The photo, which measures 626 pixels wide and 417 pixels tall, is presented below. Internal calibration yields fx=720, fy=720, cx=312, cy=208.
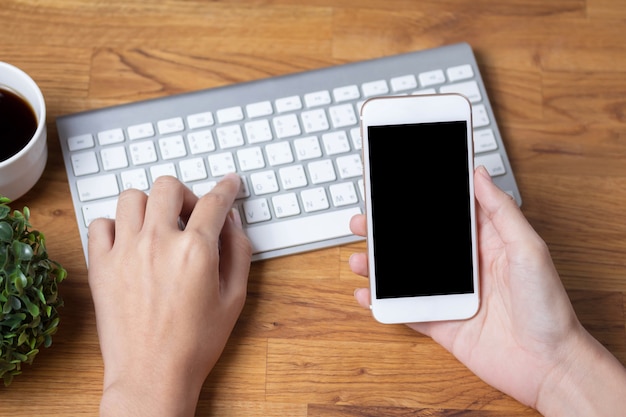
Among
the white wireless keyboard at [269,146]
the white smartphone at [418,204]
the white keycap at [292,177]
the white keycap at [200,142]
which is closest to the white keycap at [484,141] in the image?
the white wireless keyboard at [269,146]

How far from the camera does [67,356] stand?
775mm

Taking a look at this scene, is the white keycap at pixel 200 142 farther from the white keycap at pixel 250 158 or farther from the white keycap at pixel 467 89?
the white keycap at pixel 467 89

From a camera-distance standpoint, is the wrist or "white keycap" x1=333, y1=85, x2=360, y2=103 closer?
the wrist

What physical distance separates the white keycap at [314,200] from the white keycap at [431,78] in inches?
7.4

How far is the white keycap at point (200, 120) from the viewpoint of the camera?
841 millimetres

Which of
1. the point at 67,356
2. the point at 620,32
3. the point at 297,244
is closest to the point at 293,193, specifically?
the point at 297,244

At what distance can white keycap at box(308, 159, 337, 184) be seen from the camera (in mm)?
826

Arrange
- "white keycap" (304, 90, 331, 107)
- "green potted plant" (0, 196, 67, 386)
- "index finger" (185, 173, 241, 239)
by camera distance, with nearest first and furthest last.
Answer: "green potted plant" (0, 196, 67, 386) → "index finger" (185, 173, 241, 239) → "white keycap" (304, 90, 331, 107)

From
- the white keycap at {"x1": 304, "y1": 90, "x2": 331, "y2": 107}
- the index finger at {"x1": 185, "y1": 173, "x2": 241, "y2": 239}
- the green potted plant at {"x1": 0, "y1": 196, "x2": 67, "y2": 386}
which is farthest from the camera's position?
the white keycap at {"x1": 304, "y1": 90, "x2": 331, "y2": 107}

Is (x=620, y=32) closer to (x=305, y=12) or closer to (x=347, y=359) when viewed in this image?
(x=305, y=12)

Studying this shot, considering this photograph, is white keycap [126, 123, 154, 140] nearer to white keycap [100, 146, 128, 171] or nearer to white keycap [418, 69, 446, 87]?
white keycap [100, 146, 128, 171]

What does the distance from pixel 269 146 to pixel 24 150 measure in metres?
0.26

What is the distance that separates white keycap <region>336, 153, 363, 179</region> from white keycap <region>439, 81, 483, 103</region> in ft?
0.46

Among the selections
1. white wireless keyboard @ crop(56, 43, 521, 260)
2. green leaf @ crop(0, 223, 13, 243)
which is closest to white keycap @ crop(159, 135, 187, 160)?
white wireless keyboard @ crop(56, 43, 521, 260)
